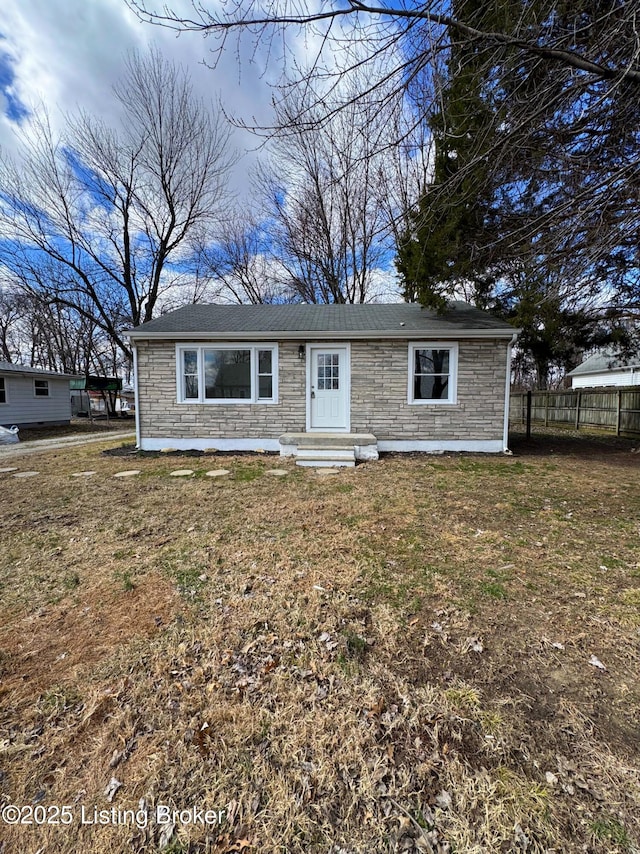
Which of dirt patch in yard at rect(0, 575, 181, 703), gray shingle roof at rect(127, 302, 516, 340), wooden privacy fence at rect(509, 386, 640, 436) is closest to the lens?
dirt patch in yard at rect(0, 575, 181, 703)

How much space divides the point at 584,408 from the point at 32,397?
2330 cm

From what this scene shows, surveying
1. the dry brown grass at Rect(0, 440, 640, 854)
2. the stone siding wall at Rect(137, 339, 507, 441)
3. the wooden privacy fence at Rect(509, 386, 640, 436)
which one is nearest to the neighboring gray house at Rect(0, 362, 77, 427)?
the stone siding wall at Rect(137, 339, 507, 441)

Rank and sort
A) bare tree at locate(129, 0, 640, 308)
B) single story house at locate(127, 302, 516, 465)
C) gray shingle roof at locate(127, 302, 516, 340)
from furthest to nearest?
single story house at locate(127, 302, 516, 465) → gray shingle roof at locate(127, 302, 516, 340) → bare tree at locate(129, 0, 640, 308)

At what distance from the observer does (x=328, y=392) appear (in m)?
8.47

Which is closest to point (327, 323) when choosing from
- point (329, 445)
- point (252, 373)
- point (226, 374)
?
point (252, 373)

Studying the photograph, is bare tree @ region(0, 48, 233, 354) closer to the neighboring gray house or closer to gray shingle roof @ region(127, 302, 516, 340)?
the neighboring gray house

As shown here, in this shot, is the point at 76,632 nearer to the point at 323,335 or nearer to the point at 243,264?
the point at 323,335

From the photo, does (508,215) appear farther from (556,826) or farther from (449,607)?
(556,826)

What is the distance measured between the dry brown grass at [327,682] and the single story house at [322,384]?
14.2 ft

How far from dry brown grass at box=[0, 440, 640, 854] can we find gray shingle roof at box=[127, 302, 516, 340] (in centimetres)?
495

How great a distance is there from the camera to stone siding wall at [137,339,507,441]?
8.25 m

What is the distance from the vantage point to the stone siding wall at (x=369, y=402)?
8250 millimetres

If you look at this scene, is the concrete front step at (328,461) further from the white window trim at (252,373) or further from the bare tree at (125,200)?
the bare tree at (125,200)

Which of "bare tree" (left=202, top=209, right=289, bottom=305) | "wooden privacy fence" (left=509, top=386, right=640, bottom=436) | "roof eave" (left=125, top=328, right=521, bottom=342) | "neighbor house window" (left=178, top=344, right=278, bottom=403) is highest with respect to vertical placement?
"bare tree" (left=202, top=209, right=289, bottom=305)
